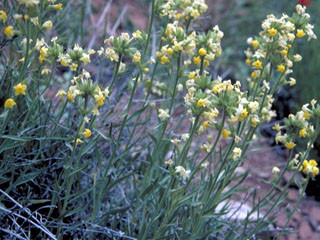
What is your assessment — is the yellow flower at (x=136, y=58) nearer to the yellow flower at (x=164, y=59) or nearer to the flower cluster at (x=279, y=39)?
the yellow flower at (x=164, y=59)

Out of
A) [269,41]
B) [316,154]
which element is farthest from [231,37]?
[269,41]

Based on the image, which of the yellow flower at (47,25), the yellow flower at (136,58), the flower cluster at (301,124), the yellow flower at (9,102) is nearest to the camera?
the yellow flower at (9,102)

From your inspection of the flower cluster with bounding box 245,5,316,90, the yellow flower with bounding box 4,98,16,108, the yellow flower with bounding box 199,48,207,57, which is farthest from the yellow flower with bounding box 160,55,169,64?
the yellow flower with bounding box 4,98,16,108

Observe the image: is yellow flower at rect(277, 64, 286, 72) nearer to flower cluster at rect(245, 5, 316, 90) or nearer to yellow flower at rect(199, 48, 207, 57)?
flower cluster at rect(245, 5, 316, 90)

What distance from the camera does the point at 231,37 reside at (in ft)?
19.0

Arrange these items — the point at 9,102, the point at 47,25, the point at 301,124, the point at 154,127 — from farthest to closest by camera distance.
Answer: the point at 154,127 < the point at 301,124 < the point at 47,25 < the point at 9,102

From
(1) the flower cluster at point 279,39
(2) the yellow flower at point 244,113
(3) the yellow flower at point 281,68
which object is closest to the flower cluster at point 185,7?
(1) the flower cluster at point 279,39

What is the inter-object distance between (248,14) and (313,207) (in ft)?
9.40

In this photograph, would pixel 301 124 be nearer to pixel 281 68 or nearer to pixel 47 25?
pixel 281 68

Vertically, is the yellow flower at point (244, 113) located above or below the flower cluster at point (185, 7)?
below

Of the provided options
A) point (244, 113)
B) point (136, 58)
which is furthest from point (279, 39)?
point (136, 58)

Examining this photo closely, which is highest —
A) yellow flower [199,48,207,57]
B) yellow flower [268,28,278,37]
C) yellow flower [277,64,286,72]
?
yellow flower [268,28,278,37]

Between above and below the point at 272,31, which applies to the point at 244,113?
below

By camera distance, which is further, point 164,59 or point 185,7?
point 185,7
